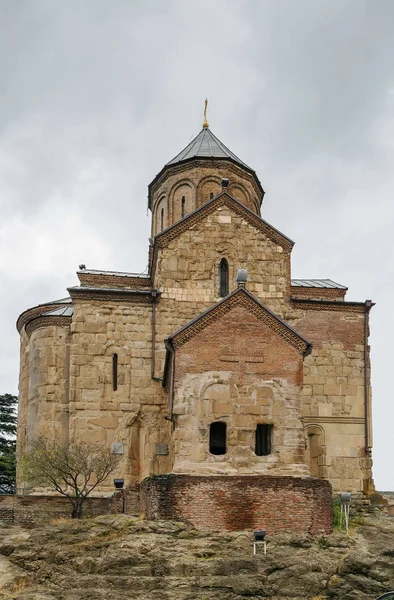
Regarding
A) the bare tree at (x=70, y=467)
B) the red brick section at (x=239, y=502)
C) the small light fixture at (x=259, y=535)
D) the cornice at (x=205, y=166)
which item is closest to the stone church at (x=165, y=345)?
the bare tree at (x=70, y=467)

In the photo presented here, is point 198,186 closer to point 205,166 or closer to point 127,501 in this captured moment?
point 205,166

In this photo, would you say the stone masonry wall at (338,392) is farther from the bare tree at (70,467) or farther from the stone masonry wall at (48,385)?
the stone masonry wall at (48,385)

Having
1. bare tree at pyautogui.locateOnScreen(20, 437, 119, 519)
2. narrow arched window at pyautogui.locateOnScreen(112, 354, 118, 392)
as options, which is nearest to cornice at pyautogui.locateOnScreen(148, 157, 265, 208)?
narrow arched window at pyautogui.locateOnScreen(112, 354, 118, 392)

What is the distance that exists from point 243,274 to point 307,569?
8798mm

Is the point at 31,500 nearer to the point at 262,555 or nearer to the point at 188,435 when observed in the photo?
the point at 188,435

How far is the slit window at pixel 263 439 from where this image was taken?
24.6 metres

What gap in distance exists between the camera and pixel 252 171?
37.2 m

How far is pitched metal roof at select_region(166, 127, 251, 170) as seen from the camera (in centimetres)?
3669

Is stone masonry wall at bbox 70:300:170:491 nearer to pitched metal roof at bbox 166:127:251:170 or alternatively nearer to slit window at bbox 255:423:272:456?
slit window at bbox 255:423:272:456

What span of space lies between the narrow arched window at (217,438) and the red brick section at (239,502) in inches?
62.3

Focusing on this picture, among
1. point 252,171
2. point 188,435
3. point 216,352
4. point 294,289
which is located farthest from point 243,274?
point 252,171

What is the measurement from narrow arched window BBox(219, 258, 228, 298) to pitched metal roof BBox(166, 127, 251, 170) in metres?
6.97

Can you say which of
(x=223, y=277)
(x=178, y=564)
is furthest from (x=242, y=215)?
(x=178, y=564)

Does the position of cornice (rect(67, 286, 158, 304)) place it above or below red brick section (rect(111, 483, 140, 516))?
above
